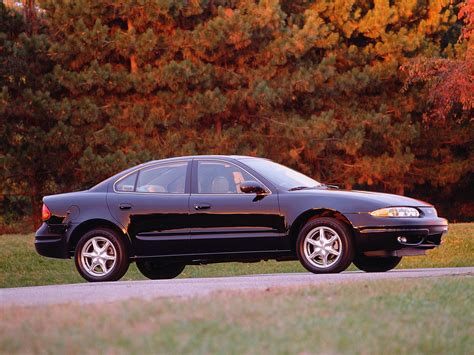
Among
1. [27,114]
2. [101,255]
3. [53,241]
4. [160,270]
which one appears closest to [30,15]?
[27,114]

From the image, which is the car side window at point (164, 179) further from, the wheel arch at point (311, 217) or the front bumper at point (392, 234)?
the front bumper at point (392, 234)

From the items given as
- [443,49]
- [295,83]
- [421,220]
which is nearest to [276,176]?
[421,220]

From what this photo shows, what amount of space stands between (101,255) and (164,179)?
1.24m

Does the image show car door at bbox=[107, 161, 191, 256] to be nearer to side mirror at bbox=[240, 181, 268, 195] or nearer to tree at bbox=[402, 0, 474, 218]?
side mirror at bbox=[240, 181, 268, 195]

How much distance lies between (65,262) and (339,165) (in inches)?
755

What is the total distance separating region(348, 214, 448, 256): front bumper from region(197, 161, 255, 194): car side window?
1.51 meters

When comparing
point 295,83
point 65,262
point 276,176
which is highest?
point 295,83

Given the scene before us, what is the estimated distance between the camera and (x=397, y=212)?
45.4 ft

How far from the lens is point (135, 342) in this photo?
7.24 metres

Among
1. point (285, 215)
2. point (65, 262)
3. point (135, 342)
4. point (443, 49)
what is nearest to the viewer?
point (135, 342)

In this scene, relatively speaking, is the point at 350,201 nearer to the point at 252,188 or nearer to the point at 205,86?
the point at 252,188

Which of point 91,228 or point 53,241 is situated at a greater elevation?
point 91,228

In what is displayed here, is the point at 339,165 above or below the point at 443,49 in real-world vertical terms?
below

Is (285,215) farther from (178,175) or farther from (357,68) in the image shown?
(357,68)
